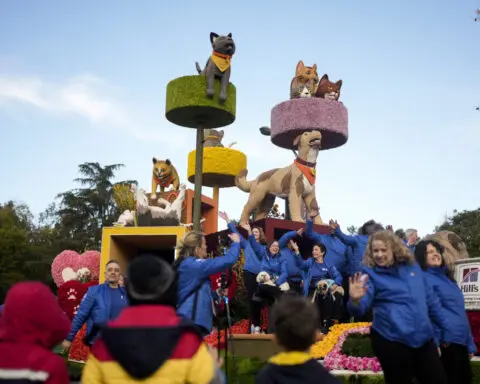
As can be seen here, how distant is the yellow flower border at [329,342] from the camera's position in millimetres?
9391

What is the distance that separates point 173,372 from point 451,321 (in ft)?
10.2

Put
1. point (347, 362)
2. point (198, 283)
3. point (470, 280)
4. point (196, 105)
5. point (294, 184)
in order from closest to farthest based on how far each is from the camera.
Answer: point (198, 283) → point (347, 362) → point (470, 280) → point (196, 105) → point (294, 184)

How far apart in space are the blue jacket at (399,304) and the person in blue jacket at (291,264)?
6554mm

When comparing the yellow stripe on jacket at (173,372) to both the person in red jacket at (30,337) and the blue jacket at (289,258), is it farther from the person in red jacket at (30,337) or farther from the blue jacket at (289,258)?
the blue jacket at (289,258)

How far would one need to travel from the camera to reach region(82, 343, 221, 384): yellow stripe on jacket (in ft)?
8.94

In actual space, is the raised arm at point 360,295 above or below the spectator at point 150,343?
above

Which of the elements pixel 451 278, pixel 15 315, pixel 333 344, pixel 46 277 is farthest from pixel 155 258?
pixel 46 277

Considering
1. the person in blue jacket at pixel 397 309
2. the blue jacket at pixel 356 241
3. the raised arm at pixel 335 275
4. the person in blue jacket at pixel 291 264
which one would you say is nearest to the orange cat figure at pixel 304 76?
the person in blue jacket at pixel 291 264

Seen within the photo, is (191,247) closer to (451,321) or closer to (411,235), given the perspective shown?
(451,321)

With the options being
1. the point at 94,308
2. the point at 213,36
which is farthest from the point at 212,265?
the point at 213,36

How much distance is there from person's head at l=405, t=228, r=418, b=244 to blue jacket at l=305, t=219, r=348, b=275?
6.48ft

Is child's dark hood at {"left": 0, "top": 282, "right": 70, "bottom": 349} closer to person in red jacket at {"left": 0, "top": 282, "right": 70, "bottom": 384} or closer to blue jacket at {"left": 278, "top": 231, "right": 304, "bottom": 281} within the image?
person in red jacket at {"left": 0, "top": 282, "right": 70, "bottom": 384}

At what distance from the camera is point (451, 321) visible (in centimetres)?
507

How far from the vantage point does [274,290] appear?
34.5 feet
